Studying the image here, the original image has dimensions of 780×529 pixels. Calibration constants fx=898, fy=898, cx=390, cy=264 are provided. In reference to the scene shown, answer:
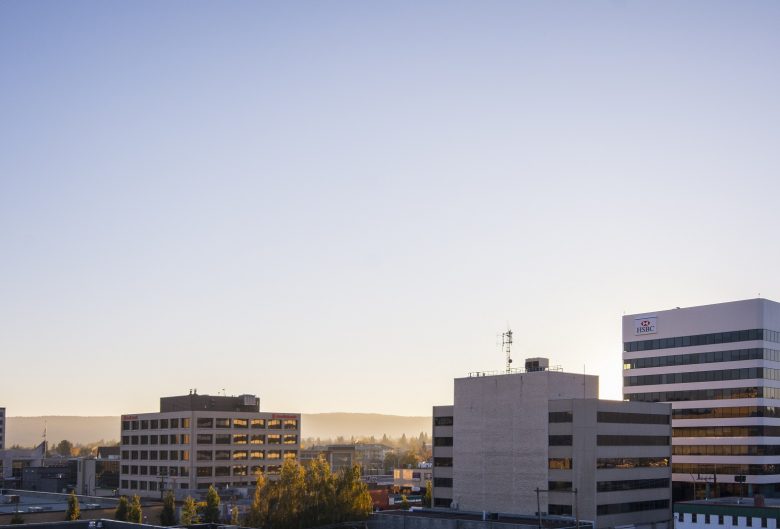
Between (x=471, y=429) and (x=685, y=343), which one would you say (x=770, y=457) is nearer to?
(x=685, y=343)

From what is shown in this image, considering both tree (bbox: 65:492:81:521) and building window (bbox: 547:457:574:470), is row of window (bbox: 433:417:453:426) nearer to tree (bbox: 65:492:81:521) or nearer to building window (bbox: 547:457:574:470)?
building window (bbox: 547:457:574:470)

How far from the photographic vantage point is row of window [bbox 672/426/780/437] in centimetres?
15288

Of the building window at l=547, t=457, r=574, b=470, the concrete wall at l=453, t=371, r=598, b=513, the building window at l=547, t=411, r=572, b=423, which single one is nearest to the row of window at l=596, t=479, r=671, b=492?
the building window at l=547, t=457, r=574, b=470

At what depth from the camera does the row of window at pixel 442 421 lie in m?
142

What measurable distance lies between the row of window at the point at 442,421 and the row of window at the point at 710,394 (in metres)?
45.7

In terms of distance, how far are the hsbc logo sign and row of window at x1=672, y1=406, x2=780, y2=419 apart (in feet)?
51.7

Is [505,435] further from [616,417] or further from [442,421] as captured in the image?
[616,417]

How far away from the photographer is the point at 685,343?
163 meters

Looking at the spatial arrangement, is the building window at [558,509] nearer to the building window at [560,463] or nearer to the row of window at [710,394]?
the building window at [560,463]

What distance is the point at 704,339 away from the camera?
6294 inches

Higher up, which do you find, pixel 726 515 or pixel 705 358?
pixel 705 358

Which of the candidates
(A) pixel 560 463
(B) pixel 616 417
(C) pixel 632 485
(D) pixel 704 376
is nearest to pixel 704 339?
(D) pixel 704 376

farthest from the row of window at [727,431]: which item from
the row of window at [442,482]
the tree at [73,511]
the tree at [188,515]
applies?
the tree at [73,511]

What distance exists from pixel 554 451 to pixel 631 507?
14.6 metres
